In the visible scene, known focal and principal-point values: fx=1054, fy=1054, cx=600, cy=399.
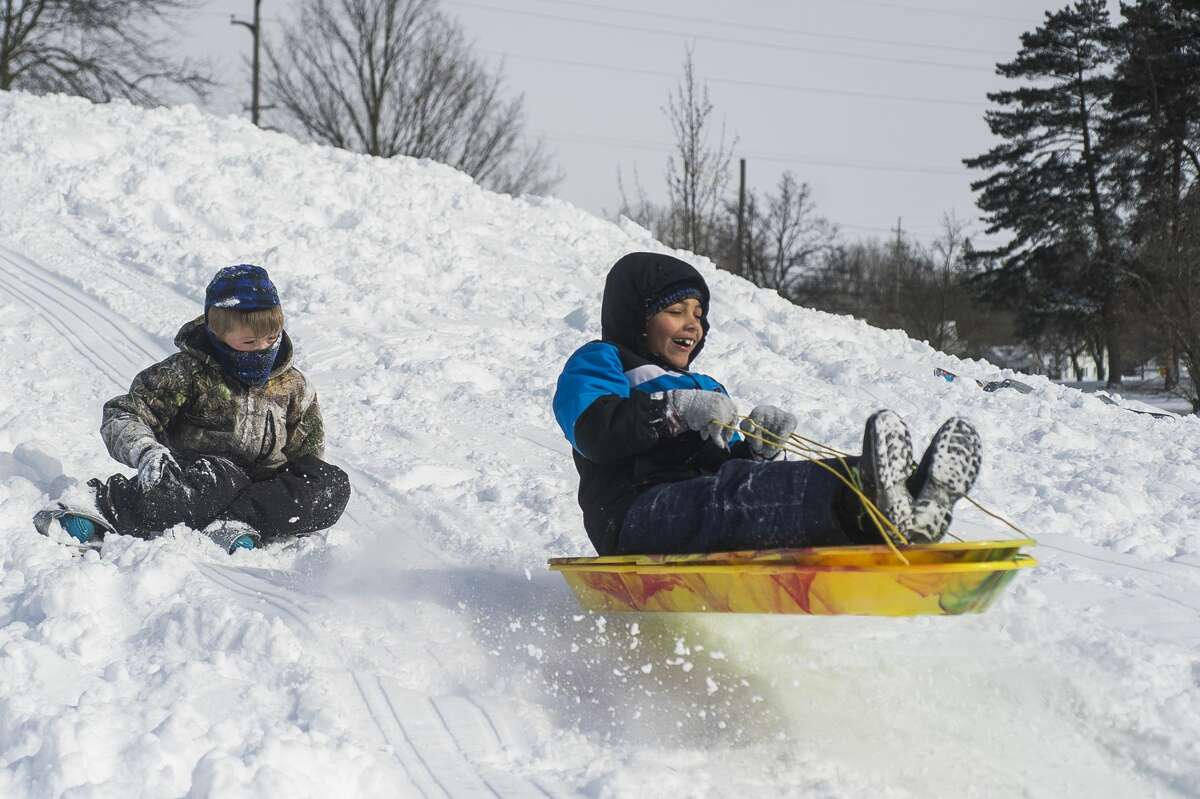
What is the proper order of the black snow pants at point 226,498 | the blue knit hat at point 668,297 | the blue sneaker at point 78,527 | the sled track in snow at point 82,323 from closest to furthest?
the blue knit hat at point 668,297 < the blue sneaker at point 78,527 < the black snow pants at point 226,498 < the sled track in snow at point 82,323

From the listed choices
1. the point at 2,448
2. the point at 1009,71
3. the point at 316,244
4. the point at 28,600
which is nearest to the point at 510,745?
the point at 28,600

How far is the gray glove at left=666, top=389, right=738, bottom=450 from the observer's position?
2791mm

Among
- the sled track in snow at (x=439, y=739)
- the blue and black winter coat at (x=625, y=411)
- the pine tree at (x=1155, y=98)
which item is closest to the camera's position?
the sled track in snow at (x=439, y=739)

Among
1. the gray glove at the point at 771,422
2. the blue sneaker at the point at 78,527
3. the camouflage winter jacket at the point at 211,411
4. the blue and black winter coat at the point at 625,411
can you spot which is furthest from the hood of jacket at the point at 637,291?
the blue sneaker at the point at 78,527

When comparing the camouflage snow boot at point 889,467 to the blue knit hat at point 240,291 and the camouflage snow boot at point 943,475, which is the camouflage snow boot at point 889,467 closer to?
the camouflage snow boot at point 943,475

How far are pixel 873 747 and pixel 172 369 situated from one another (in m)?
2.73

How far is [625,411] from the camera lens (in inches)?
114

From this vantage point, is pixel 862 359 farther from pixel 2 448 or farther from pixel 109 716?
pixel 109 716

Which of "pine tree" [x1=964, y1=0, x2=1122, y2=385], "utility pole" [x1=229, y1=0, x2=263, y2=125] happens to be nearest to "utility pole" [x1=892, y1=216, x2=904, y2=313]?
"pine tree" [x1=964, y1=0, x2=1122, y2=385]

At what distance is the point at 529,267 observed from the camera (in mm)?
9180

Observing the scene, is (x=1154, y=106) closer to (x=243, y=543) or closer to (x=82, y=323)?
(x=82, y=323)

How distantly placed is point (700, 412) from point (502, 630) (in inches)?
35.2

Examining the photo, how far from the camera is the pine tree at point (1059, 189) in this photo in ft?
88.0

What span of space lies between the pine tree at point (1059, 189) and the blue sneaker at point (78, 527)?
26475 mm
